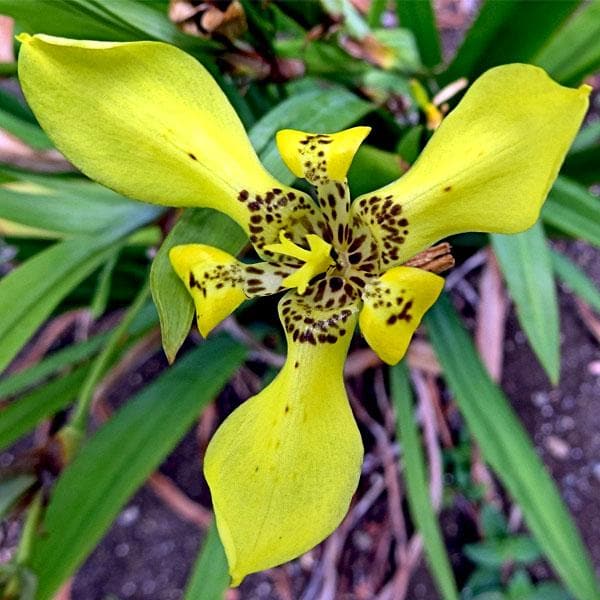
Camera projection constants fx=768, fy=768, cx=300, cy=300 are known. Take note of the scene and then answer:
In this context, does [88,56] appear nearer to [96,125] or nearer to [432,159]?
[96,125]

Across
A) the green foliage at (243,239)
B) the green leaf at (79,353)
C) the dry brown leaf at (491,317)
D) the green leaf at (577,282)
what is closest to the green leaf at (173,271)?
the green foliage at (243,239)

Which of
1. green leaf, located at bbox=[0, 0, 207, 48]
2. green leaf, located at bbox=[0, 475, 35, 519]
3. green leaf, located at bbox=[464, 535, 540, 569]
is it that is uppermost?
green leaf, located at bbox=[0, 0, 207, 48]

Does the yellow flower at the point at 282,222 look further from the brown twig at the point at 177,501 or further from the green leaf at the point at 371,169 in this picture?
the brown twig at the point at 177,501

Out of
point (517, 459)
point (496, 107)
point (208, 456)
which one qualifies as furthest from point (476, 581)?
point (496, 107)

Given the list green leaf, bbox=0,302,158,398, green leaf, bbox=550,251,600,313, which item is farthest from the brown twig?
green leaf, bbox=550,251,600,313

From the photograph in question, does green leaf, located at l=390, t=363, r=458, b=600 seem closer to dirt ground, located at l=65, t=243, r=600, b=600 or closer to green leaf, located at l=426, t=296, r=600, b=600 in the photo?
green leaf, located at l=426, t=296, r=600, b=600

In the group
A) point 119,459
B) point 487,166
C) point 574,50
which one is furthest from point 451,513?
point 487,166
